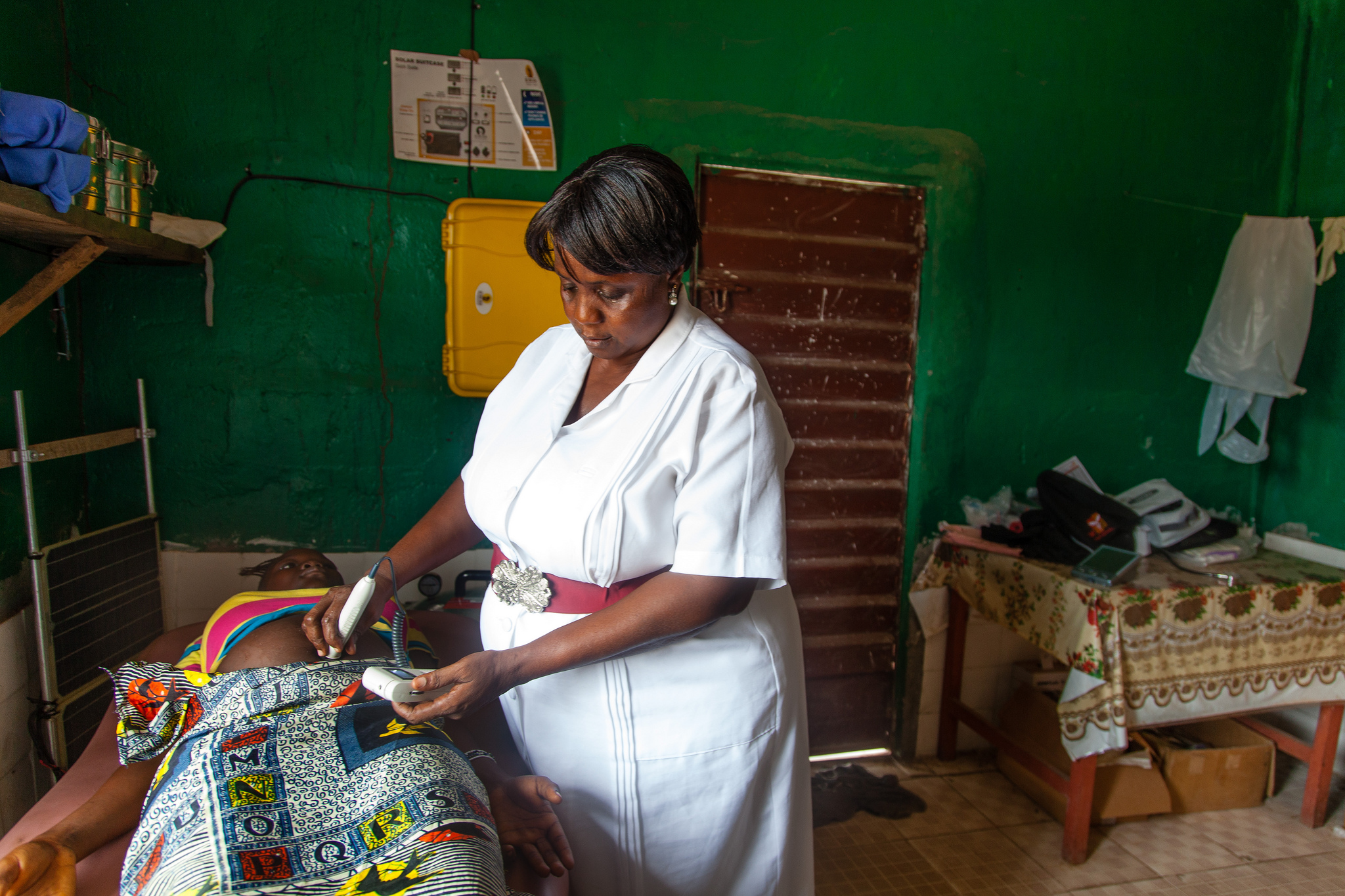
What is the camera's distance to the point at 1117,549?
8.48ft

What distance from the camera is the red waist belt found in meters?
1.24

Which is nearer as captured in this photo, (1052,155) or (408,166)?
(408,166)

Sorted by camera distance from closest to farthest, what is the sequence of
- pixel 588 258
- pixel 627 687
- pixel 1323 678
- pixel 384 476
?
pixel 588 258 < pixel 627 687 < pixel 384 476 < pixel 1323 678

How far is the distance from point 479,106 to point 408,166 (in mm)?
288

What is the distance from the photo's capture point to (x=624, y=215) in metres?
1.11

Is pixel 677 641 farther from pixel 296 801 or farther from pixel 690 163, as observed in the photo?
pixel 690 163

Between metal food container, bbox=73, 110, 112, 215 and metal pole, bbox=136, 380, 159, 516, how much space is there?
0.62 meters

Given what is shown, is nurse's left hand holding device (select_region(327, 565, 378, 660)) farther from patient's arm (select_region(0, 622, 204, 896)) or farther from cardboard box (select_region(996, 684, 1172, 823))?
cardboard box (select_region(996, 684, 1172, 823))

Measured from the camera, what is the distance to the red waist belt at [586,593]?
1.24 m

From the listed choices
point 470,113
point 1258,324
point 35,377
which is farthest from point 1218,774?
point 35,377

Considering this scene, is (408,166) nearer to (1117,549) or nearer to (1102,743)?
(1117,549)

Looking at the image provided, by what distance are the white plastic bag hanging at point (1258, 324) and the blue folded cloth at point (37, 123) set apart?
368 cm

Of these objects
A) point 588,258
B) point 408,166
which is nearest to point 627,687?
point 588,258

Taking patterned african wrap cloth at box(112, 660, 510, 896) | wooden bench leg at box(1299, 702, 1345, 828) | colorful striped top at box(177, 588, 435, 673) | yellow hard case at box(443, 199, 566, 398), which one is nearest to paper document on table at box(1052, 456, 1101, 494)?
wooden bench leg at box(1299, 702, 1345, 828)
